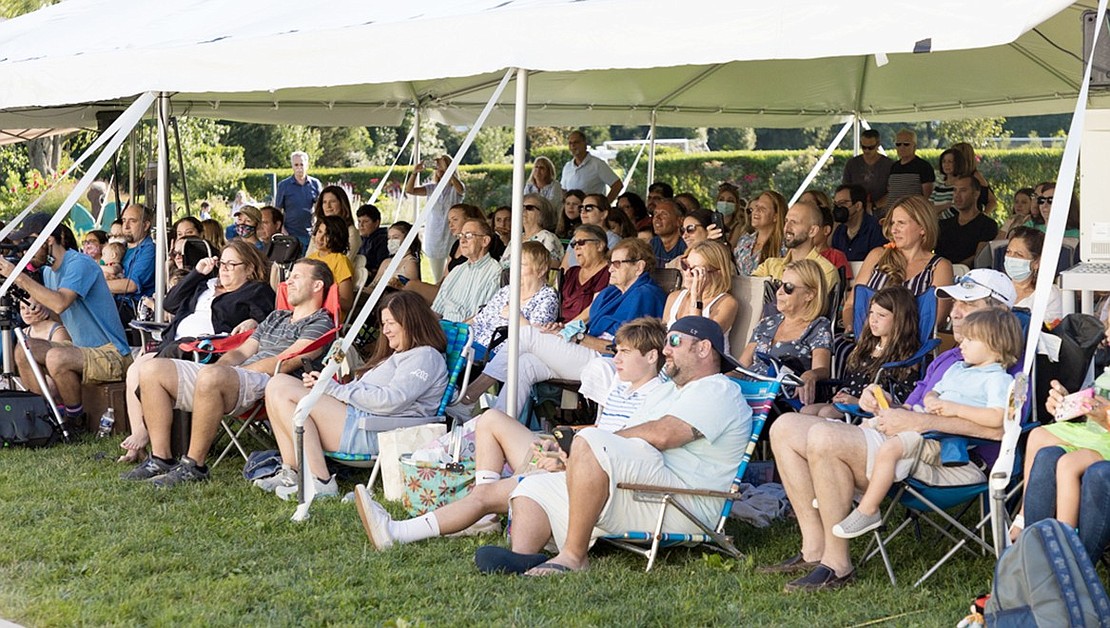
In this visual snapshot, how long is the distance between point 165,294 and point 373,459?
8.02ft

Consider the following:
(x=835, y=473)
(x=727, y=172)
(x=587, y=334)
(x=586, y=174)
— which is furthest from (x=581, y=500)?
(x=727, y=172)

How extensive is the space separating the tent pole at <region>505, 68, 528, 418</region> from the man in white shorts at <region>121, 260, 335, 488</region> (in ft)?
4.18

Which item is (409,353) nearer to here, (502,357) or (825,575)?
(502,357)

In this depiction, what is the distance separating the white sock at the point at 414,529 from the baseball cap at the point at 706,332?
1087 mm

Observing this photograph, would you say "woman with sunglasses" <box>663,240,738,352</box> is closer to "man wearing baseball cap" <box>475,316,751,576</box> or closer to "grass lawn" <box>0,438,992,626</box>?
"grass lawn" <box>0,438,992,626</box>

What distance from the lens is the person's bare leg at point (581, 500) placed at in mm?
4723

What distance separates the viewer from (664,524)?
4891mm

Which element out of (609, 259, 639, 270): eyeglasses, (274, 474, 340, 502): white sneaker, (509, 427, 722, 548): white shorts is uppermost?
(609, 259, 639, 270): eyeglasses

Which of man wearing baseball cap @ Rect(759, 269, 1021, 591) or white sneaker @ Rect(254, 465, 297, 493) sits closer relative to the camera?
man wearing baseball cap @ Rect(759, 269, 1021, 591)

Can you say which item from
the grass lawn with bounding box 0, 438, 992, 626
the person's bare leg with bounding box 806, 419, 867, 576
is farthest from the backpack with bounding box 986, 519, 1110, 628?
the person's bare leg with bounding box 806, 419, 867, 576

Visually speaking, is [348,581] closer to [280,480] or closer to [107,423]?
[280,480]

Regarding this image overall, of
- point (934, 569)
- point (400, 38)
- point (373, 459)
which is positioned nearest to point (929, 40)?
point (934, 569)

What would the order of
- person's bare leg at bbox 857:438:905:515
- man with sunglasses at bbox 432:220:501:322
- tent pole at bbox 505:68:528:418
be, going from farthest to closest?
man with sunglasses at bbox 432:220:501:322, tent pole at bbox 505:68:528:418, person's bare leg at bbox 857:438:905:515

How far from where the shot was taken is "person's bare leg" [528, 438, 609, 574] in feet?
15.5
